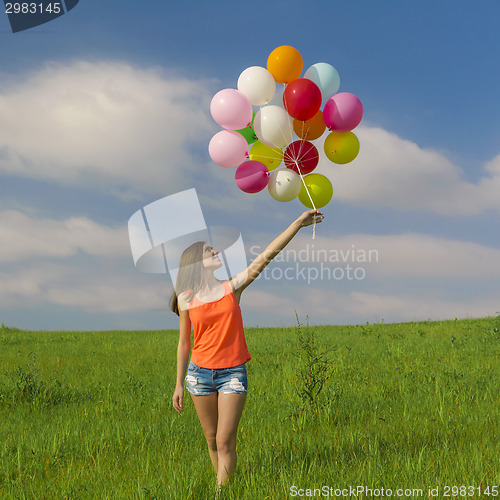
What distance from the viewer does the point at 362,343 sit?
39.4 ft

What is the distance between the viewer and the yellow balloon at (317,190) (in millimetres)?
5273

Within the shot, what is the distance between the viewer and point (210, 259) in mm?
3865

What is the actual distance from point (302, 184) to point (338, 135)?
0.83m

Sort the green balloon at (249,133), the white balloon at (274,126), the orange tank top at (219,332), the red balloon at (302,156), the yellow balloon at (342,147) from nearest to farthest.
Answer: the orange tank top at (219,332) < the white balloon at (274,126) < the red balloon at (302,156) < the yellow balloon at (342,147) < the green balloon at (249,133)

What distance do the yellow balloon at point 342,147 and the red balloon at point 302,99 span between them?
0.47 meters

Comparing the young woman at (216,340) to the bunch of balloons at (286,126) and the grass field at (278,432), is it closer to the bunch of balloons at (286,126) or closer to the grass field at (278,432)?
the grass field at (278,432)

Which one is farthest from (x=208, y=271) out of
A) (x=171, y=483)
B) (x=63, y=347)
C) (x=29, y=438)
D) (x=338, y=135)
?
(x=63, y=347)

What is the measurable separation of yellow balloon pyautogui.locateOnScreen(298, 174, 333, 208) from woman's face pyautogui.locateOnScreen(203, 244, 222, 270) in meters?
1.84

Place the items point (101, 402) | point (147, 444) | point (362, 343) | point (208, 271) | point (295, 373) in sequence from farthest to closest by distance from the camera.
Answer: point (362, 343), point (295, 373), point (101, 402), point (147, 444), point (208, 271)

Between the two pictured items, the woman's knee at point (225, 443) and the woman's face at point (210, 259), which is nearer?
the woman's knee at point (225, 443)

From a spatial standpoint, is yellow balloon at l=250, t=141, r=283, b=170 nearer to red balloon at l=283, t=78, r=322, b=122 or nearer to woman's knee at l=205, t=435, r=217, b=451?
red balloon at l=283, t=78, r=322, b=122

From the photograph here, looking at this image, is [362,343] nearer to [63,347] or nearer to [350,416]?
[350,416]

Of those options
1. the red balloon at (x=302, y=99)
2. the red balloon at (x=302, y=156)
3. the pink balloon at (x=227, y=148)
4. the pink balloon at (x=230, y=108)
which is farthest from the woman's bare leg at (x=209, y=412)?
the red balloon at (x=302, y=99)

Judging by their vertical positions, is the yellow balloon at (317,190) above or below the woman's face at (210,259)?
above
